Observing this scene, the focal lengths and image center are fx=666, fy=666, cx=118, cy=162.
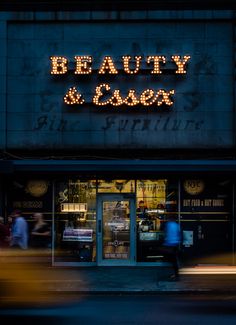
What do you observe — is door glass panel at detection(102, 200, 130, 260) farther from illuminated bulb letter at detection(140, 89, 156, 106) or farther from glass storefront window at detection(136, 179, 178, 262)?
illuminated bulb letter at detection(140, 89, 156, 106)

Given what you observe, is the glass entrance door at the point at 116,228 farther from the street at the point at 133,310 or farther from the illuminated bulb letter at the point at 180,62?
the street at the point at 133,310

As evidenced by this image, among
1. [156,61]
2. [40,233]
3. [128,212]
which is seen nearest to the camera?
[40,233]

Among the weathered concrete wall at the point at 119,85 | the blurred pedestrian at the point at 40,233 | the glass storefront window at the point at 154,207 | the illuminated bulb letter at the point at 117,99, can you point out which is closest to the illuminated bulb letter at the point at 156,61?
the weathered concrete wall at the point at 119,85

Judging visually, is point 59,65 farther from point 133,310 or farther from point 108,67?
point 133,310

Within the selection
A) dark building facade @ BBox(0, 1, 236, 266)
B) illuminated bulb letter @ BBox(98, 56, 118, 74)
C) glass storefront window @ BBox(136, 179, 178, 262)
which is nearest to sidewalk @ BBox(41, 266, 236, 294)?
glass storefront window @ BBox(136, 179, 178, 262)

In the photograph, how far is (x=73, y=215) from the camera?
809 inches

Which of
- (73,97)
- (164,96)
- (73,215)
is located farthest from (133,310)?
(73,97)

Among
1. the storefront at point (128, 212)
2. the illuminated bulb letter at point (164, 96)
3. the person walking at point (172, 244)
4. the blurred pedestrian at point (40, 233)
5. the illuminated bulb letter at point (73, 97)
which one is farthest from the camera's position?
the storefront at point (128, 212)

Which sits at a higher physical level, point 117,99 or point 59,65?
point 59,65

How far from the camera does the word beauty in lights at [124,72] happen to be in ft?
66.3

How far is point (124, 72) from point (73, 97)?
1.73m

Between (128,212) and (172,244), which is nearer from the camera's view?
(172,244)

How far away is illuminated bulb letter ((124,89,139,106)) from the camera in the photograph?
20.2 metres

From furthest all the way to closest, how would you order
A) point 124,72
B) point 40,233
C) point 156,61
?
point 124,72 < point 156,61 < point 40,233
